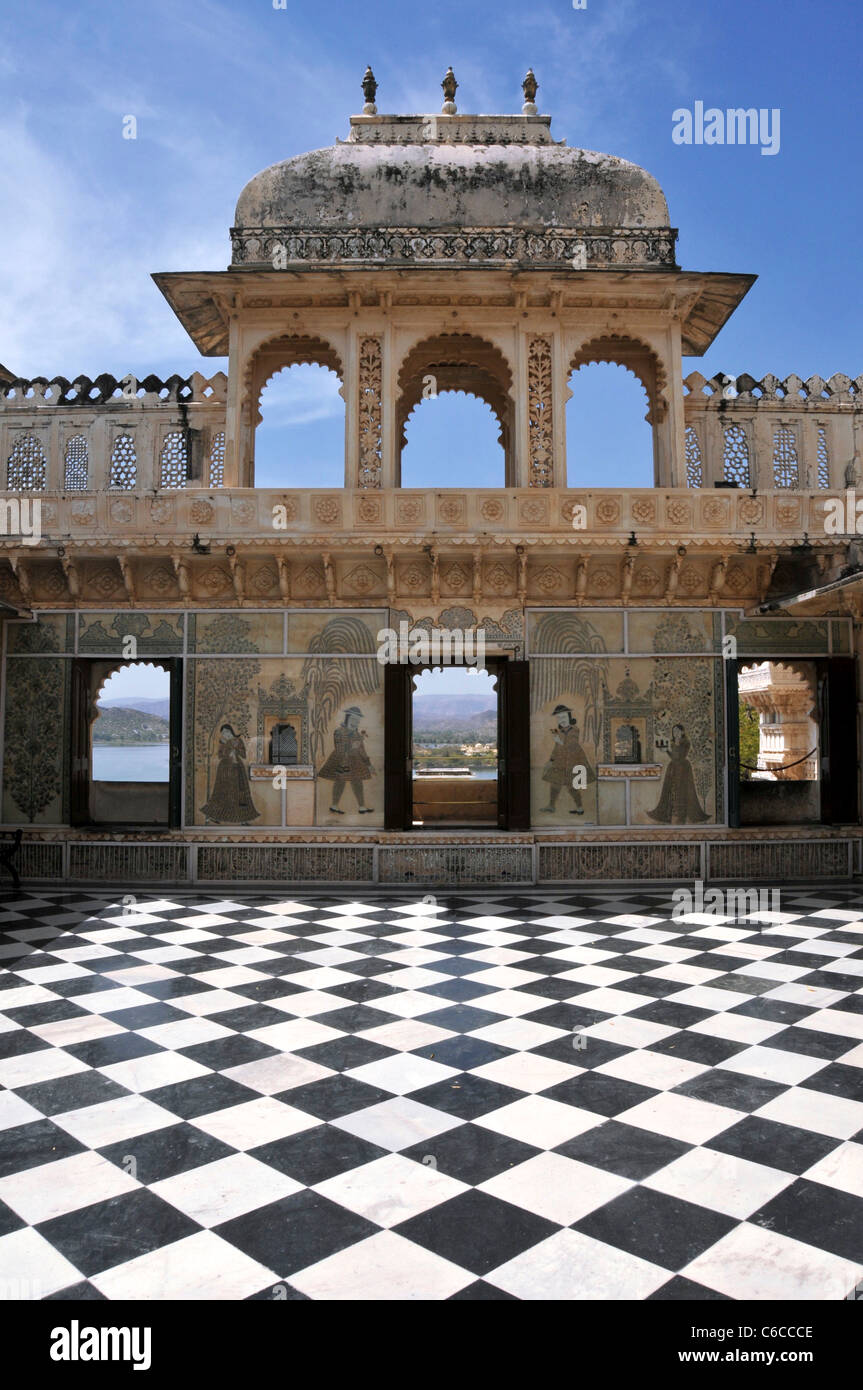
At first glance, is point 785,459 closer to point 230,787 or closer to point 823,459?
point 823,459

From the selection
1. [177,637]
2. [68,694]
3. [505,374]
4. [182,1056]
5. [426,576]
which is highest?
[505,374]

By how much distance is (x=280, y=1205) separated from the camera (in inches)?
130

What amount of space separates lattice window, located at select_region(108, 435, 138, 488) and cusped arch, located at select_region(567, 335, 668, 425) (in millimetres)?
5269

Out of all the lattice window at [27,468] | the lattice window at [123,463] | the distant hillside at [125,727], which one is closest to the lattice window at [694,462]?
the lattice window at [123,463]

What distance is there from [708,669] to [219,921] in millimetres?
6097

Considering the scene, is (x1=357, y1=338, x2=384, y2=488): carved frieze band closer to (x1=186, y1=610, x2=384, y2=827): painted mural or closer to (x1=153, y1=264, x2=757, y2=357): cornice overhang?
(x1=153, y1=264, x2=757, y2=357): cornice overhang

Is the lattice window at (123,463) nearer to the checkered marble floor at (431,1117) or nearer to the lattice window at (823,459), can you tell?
the checkered marble floor at (431,1117)

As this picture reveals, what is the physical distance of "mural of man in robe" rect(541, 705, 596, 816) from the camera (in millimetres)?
10266

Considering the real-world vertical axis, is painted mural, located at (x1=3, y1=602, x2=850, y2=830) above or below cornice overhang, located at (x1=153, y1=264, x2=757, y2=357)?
below

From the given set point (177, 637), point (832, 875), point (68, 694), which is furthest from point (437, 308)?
point (832, 875)

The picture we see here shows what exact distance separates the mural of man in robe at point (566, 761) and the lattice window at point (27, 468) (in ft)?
22.0

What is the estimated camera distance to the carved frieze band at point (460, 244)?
1019 centimetres

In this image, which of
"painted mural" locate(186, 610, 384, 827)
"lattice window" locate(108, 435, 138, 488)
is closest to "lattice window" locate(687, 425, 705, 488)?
"painted mural" locate(186, 610, 384, 827)
